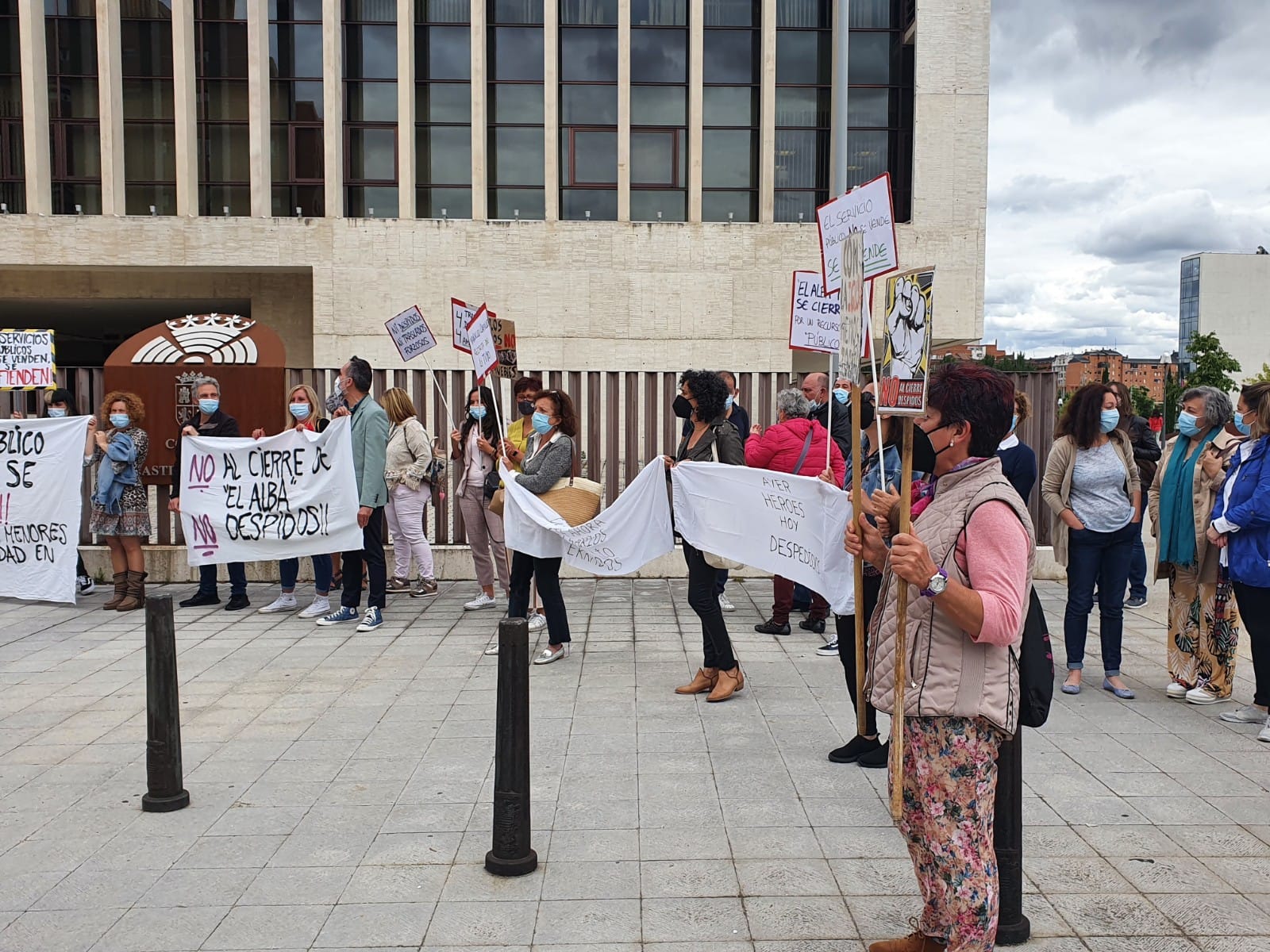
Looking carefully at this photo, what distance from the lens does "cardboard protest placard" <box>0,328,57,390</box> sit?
10.7 m

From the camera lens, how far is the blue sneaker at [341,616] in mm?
9469

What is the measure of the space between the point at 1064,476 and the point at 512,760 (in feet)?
15.1

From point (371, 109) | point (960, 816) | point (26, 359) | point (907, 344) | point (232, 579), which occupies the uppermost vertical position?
point (371, 109)

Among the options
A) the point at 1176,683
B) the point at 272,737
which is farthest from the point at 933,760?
the point at 1176,683

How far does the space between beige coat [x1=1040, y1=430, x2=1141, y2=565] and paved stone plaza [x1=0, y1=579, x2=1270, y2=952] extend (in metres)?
1.12

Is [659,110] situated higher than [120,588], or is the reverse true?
[659,110]

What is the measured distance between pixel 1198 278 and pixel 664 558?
97403mm

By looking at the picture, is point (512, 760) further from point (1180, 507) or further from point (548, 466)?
point (1180, 507)

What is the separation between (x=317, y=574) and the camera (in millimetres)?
9953

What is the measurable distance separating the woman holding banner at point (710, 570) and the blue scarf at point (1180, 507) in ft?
9.41

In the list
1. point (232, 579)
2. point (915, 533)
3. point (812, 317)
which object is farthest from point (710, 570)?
point (232, 579)

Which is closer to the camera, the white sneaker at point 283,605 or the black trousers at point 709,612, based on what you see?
the black trousers at point 709,612

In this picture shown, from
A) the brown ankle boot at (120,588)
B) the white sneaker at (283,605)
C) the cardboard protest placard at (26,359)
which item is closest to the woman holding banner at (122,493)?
the brown ankle boot at (120,588)

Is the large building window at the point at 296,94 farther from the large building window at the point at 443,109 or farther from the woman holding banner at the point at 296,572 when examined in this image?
the woman holding banner at the point at 296,572
